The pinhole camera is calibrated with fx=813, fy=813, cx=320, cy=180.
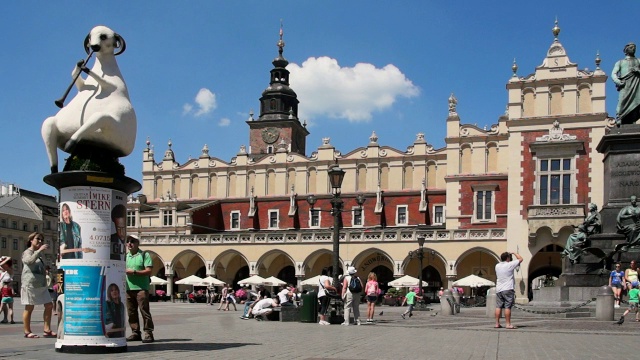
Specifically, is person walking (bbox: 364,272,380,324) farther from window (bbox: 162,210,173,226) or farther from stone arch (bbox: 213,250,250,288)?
window (bbox: 162,210,173,226)

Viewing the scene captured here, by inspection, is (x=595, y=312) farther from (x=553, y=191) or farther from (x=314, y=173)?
(x=314, y=173)

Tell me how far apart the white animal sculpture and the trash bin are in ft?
32.1

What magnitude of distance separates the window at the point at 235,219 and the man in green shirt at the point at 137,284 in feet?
157

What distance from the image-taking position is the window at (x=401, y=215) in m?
54.6

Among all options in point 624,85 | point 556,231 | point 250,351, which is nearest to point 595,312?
point 624,85

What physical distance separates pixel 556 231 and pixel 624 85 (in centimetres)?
2555

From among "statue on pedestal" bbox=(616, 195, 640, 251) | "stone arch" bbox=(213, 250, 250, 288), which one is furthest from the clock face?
"statue on pedestal" bbox=(616, 195, 640, 251)

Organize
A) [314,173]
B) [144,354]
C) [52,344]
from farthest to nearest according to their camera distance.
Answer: [314,173] → [52,344] → [144,354]

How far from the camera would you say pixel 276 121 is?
7400 centimetres

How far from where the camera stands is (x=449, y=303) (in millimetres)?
23469

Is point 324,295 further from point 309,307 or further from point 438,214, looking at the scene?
point 438,214

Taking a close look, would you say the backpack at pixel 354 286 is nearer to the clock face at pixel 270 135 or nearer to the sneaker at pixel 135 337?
the sneaker at pixel 135 337

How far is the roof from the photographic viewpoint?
7338cm

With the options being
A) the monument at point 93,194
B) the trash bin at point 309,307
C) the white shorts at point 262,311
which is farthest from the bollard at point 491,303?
the monument at point 93,194
